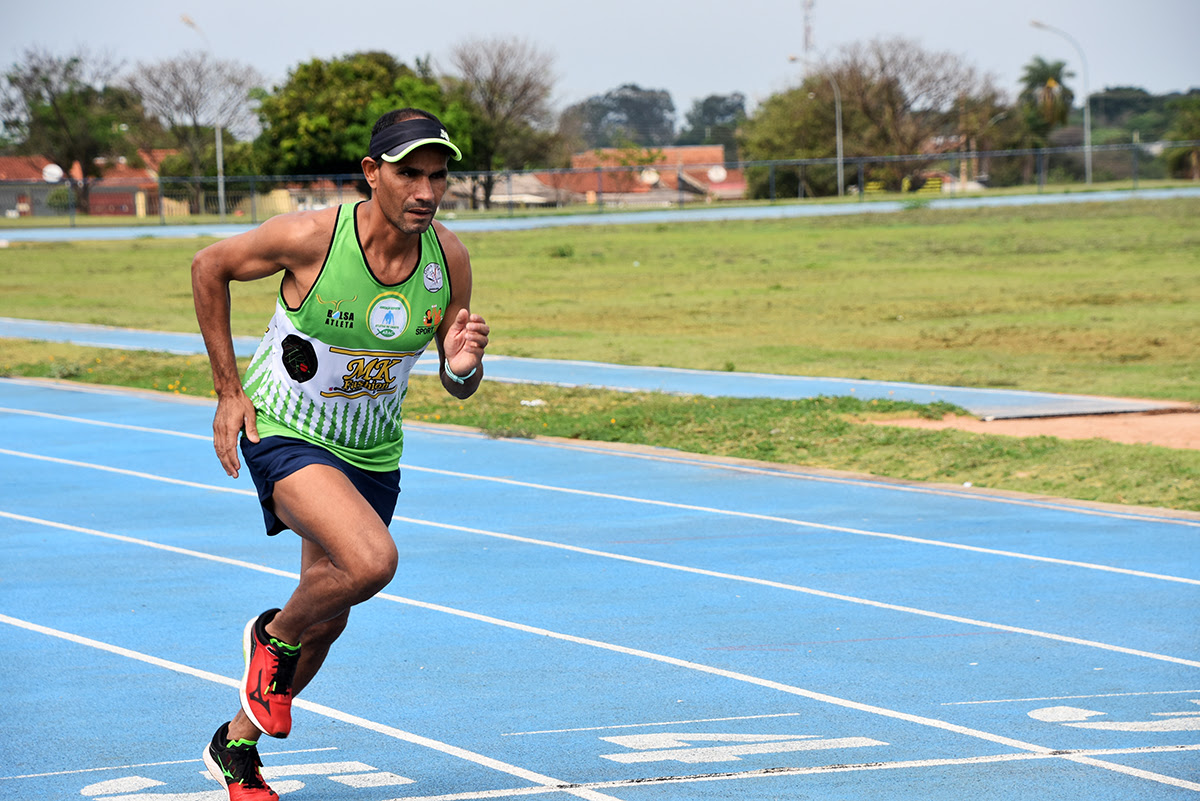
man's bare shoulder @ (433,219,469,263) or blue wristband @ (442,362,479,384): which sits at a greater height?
man's bare shoulder @ (433,219,469,263)

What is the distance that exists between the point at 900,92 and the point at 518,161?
20.5 meters

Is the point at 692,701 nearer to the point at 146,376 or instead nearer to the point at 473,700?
the point at 473,700

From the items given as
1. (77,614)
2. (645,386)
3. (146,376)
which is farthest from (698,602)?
(146,376)

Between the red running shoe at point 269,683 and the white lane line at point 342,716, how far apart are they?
0.79 meters

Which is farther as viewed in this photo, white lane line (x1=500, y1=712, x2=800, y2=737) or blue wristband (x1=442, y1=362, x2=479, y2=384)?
white lane line (x1=500, y1=712, x2=800, y2=737)

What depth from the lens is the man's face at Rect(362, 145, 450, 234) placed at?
3.84 metres

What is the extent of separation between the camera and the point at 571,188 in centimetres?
5472

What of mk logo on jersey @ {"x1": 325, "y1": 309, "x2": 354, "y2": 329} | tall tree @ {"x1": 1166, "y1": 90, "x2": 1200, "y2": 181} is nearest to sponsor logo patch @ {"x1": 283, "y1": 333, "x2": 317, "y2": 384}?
mk logo on jersey @ {"x1": 325, "y1": 309, "x2": 354, "y2": 329}

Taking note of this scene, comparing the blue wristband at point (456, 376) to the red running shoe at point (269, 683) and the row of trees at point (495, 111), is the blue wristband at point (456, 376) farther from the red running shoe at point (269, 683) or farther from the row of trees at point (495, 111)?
the row of trees at point (495, 111)

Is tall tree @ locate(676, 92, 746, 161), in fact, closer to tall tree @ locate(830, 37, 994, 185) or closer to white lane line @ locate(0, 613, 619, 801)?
tall tree @ locate(830, 37, 994, 185)

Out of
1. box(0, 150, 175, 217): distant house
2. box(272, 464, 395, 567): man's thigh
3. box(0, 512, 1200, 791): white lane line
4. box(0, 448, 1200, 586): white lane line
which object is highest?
box(0, 150, 175, 217): distant house

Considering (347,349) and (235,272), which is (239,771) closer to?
(347,349)

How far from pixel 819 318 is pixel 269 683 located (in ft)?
61.9

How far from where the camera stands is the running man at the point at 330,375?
3.80 metres
